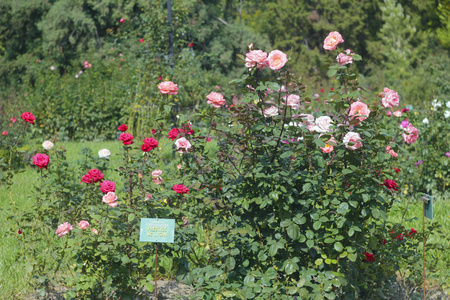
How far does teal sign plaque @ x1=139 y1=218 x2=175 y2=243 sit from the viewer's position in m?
2.33

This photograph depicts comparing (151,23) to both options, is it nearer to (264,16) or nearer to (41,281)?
(41,281)

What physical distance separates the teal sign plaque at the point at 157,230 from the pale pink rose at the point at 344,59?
1187 millimetres

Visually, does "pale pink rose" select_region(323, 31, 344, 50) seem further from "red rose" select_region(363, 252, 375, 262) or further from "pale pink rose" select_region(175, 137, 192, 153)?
"red rose" select_region(363, 252, 375, 262)

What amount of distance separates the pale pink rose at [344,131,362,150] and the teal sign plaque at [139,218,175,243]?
0.98 m

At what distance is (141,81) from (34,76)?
24.4ft

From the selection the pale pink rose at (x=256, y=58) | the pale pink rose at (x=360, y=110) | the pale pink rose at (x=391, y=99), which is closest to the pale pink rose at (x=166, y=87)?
the pale pink rose at (x=256, y=58)

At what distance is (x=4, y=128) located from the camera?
667cm

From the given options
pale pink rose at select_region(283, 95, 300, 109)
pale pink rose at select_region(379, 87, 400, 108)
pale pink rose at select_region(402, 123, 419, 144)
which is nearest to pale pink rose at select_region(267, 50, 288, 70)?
pale pink rose at select_region(283, 95, 300, 109)

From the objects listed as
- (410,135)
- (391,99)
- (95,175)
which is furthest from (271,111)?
(95,175)

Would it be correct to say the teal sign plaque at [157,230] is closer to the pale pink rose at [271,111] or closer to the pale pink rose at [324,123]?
the pale pink rose at [271,111]

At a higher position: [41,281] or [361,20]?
[41,281]

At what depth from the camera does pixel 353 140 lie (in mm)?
2107

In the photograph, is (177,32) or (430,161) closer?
(430,161)

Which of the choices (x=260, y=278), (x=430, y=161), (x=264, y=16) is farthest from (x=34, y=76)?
(x=264, y=16)
